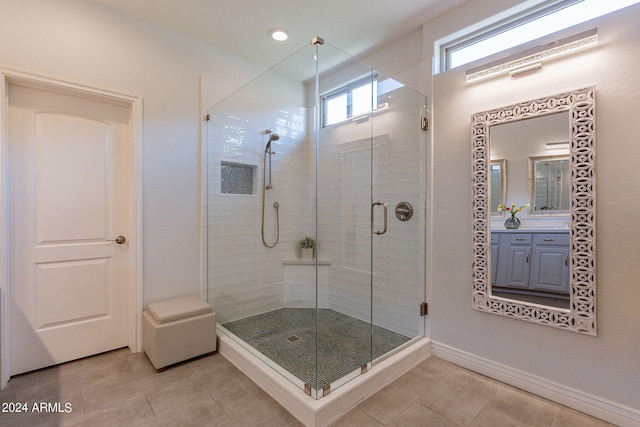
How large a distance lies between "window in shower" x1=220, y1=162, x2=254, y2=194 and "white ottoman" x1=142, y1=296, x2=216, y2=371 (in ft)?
3.34

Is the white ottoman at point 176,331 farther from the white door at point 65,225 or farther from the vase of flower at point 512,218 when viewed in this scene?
the vase of flower at point 512,218

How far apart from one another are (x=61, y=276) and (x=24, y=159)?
2.78 ft

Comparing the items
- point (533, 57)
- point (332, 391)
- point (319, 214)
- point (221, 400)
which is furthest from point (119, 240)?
point (533, 57)

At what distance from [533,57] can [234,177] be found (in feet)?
7.82

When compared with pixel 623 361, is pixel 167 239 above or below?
above

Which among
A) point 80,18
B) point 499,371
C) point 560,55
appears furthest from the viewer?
point 80,18

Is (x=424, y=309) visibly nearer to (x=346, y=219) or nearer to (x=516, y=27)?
(x=346, y=219)

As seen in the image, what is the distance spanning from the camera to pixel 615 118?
1.59m

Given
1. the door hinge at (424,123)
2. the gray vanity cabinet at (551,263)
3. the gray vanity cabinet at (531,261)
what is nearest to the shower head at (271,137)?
the door hinge at (424,123)

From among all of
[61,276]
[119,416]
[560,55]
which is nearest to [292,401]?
[119,416]

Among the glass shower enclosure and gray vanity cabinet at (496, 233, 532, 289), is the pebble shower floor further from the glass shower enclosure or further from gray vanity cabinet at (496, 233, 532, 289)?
gray vanity cabinet at (496, 233, 532, 289)

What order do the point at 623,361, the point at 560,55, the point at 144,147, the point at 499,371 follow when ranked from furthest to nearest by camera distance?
the point at 144,147 < the point at 499,371 < the point at 560,55 < the point at 623,361

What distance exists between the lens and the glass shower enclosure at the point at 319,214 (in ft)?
7.64

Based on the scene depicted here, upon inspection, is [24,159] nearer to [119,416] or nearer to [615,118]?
[119,416]
